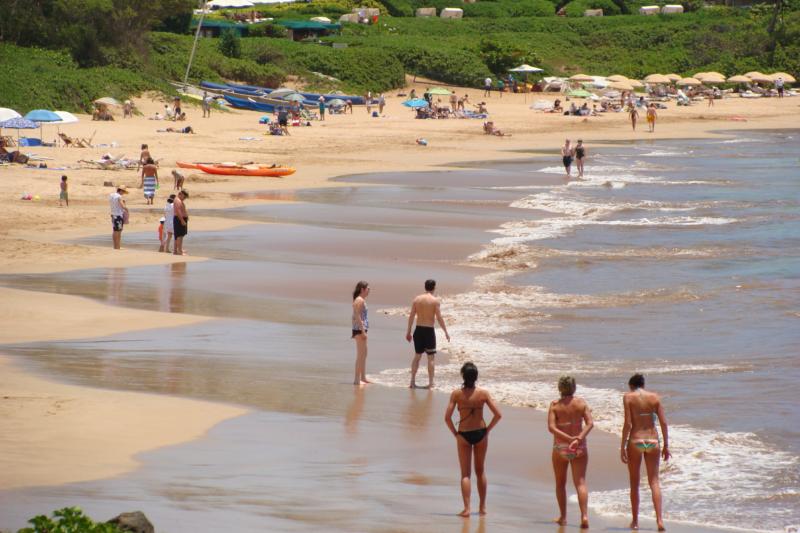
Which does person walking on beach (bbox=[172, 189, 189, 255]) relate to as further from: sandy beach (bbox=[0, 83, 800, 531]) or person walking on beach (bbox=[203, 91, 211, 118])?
person walking on beach (bbox=[203, 91, 211, 118])

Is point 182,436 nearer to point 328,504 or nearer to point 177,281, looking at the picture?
point 328,504

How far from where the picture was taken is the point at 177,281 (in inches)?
783

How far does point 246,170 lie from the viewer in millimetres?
36406

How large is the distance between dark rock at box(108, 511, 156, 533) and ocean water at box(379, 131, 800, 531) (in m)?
4.23

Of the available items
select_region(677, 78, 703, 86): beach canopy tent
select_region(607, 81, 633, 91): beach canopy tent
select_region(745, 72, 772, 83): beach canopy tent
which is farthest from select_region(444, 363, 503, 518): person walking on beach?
select_region(745, 72, 772, 83): beach canopy tent

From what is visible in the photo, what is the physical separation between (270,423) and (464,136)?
1683 inches

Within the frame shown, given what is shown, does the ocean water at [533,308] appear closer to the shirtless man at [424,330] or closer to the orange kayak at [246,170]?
the shirtless man at [424,330]

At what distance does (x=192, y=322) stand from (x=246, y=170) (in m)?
20.0

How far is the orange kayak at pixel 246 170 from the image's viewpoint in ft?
117

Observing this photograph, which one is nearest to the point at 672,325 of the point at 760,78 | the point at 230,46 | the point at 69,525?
the point at 69,525

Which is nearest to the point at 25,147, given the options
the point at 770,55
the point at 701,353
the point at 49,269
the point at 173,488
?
the point at 49,269

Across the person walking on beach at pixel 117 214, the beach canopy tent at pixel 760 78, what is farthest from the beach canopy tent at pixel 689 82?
the person walking on beach at pixel 117 214

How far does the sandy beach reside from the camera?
1032 centimetres

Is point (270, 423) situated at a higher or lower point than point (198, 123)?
lower
